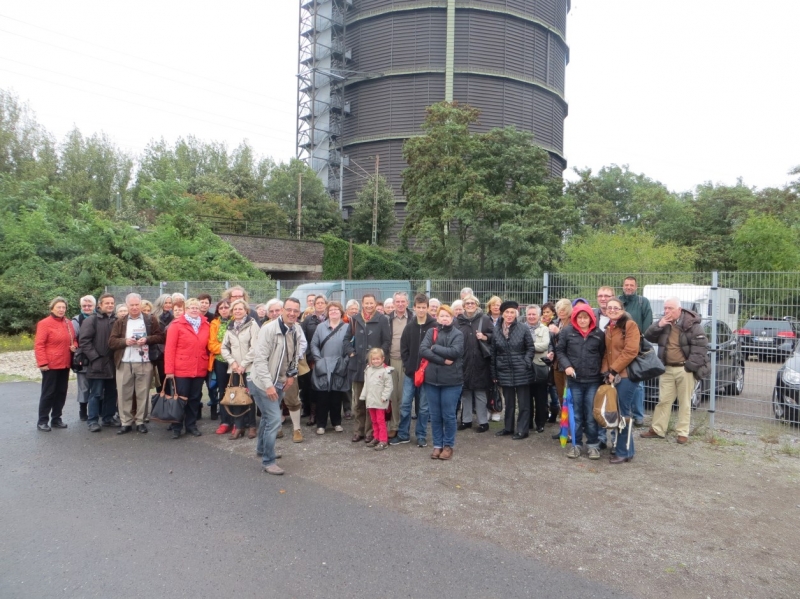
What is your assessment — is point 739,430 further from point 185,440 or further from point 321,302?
point 185,440

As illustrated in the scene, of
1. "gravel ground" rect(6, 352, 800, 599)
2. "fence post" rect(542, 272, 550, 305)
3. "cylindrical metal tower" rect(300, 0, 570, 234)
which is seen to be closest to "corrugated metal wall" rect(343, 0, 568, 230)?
"cylindrical metal tower" rect(300, 0, 570, 234)

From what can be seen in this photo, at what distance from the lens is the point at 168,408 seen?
7273 mm

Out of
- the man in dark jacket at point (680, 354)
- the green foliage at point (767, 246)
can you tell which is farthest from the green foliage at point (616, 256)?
the man in dark jacket at point (680, 354)

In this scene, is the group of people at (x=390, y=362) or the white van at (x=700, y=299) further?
the white van at (x=700, y=299)

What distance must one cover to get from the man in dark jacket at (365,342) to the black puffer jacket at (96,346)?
11.4 feet

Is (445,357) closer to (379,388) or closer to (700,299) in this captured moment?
(379,388)

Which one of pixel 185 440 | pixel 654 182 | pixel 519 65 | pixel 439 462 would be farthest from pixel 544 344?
pixel 654 182

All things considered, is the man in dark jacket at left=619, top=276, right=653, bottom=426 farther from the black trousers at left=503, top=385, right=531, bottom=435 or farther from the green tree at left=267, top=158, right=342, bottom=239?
the green tree at left=267, top=158, right=342, bottom=239

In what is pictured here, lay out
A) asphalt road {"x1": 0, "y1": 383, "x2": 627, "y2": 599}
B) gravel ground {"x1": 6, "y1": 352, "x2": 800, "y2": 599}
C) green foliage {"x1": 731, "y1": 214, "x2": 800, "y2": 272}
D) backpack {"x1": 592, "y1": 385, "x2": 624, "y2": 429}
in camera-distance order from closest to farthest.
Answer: asphalt road {"x1": 0, "y1": 383, "x2": 627, "y2": 599}, gravel ground {"x1": 6, "y1": 352, "x2": 800, "y2": 599}, backpack {"x1": 592, "y1": 385, "x2": 624, "y2": 429}, green foliage {"x1": 731, "y1": 214, "x2": 800, "y2": 272}

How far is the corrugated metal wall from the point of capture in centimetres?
4094

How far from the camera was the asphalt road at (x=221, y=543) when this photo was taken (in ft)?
12.1

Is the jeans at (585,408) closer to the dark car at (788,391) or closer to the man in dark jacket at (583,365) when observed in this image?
the man in dark jacket at (583,365)

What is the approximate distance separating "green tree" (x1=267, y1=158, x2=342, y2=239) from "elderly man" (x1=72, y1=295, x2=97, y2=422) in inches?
1249

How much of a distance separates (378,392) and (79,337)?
14.4 feet
